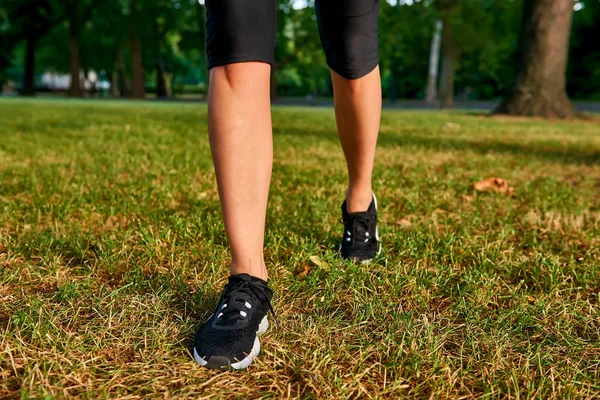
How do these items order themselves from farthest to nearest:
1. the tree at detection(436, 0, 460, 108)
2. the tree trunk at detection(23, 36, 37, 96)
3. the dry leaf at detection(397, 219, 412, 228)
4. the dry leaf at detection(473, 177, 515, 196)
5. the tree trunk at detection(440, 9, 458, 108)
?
the tree trunk at detection(23, 36, 37, 96)
the tree trunk at detection(440, 9, 458, 108)
the tree at detection(436, 0, 460, 108)
the dry leaf at detection(473, 177, 515, 196)
the dry leaf at detection(397, 219, 412, 228)

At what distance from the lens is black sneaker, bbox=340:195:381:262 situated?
2.24 meters

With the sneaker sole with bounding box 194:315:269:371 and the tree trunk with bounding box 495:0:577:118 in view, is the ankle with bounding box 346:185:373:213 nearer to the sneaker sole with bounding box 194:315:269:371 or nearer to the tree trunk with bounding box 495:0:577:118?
the sneaker sole with bounding box 194:315:269:371

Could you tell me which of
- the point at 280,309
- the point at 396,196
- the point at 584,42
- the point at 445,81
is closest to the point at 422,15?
the point at 445,81

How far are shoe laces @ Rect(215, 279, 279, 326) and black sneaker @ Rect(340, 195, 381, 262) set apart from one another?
693 millimetres

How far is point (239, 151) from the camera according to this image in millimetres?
1605

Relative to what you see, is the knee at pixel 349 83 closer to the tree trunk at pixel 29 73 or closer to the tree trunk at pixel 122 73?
the tree trunk at pixel 29 73

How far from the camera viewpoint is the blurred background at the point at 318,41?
26562 mm

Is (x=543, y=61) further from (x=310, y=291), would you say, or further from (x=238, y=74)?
(x=238, y=74)

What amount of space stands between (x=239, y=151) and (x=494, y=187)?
2720 mm

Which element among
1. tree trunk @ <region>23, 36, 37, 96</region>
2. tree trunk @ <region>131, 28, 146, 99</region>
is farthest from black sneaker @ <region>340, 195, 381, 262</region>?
tree trunk @ <region>23, 36, 37, 96</region>

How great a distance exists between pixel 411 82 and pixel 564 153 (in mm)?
42053

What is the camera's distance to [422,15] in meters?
23.4

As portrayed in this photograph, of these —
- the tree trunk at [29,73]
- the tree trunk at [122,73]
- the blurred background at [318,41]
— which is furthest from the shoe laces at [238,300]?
the tree trunk at [122,73]

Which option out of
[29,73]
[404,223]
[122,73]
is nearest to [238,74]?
[404,223]
